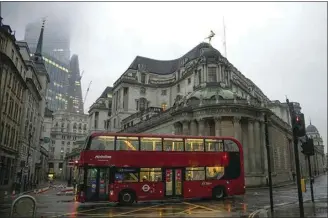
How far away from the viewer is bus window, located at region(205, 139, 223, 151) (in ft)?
79.3

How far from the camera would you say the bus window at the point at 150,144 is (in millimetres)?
22188

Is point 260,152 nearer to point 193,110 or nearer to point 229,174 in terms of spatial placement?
point 193,110

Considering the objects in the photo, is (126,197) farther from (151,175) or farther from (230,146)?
(230,146)

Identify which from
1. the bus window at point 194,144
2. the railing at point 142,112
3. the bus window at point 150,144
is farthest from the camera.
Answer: the railing at point 142,112

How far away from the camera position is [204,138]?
2414cm

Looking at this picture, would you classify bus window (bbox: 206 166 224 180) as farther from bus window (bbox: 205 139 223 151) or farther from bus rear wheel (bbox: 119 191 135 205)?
bus rear wheel (bbox: 119 191 135 205)

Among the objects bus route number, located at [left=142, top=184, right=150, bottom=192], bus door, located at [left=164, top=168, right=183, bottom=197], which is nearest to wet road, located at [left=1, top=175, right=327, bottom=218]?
bus door, located at [left=164, top=168, right=183, bottom=197]

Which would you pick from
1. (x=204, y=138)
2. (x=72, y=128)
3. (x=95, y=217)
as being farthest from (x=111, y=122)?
(x=72, y=128)

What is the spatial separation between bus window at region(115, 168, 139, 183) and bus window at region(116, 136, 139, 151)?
1493 mm

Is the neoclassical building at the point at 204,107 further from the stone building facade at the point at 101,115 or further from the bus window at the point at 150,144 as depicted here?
the bus window at the point at 150,144

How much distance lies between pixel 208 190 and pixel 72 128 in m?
145

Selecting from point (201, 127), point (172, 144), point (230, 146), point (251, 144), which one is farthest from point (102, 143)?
point (251, 144)

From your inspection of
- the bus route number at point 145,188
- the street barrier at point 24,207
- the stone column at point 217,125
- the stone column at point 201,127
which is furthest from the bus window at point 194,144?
the stone column at point 201,127

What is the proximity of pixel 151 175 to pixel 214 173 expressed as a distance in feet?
17.6
